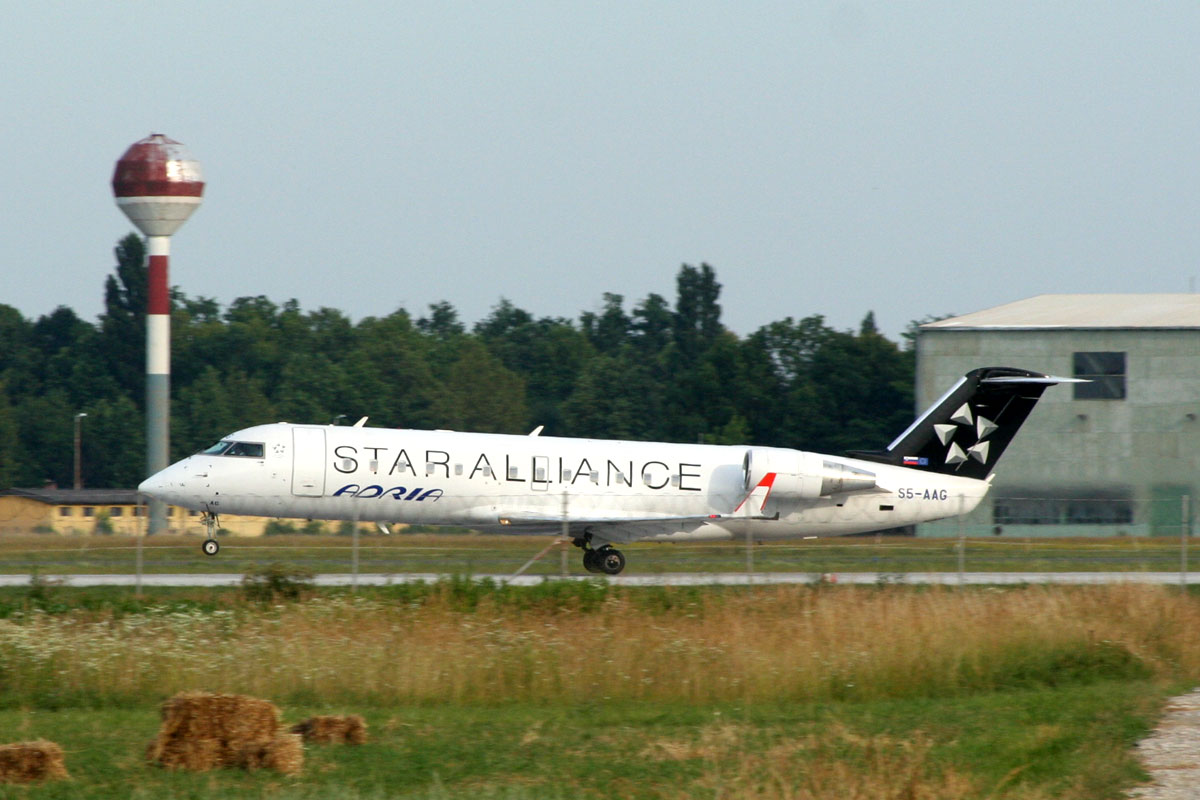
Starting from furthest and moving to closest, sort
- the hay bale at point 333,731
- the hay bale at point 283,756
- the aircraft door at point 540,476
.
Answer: the aircraft door at point 540,476, the hay bale at point 333,731, the hay bale at point 283,756

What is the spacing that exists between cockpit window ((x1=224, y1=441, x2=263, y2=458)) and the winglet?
30.2ft

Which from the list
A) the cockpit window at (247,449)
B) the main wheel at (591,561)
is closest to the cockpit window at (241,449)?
the cockpit window at (247,449)

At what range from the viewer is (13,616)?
59.6 feet

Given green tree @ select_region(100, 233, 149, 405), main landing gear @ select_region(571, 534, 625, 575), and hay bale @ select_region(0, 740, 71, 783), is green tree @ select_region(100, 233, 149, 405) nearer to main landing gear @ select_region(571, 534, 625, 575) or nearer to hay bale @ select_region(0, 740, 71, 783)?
main landing gear @ select_region(571, 534, 625, 575)

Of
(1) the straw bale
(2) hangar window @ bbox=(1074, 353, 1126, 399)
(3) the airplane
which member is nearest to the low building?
(3) the airplane

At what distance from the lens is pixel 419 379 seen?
96.2 metres

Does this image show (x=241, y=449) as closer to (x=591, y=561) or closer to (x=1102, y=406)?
(x=591, y=561)

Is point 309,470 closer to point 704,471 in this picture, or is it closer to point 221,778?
point 704,471

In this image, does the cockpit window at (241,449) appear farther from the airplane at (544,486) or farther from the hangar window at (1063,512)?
the hangar window at (1063,512)

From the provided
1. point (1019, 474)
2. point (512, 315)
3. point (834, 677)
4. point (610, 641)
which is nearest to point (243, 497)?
point (610, 641)

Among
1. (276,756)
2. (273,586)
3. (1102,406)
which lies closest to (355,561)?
(273,586)

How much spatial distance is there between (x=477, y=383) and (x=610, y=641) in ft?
258

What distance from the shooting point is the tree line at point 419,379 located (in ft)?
267

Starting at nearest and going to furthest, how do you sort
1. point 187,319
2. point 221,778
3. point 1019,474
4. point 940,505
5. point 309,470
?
point 221,778, point 309,470, point 940,505, point 1019,474, point 187,319
